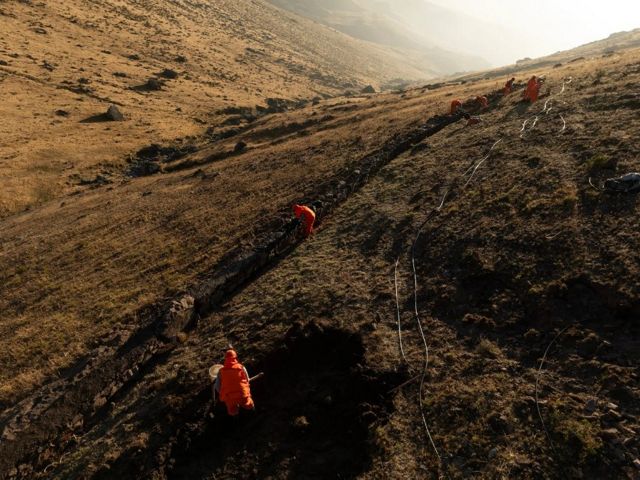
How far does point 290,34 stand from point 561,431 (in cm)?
17966

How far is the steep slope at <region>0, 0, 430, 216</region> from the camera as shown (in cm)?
4519

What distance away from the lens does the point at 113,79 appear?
236 feet

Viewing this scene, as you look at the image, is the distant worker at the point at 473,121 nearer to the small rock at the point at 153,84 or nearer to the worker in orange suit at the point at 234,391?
the worker in orange suit at the point at 234,391

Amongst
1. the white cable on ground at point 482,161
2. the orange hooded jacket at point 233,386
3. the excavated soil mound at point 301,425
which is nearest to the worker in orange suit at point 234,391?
the orange hooded jacket at point 233,386

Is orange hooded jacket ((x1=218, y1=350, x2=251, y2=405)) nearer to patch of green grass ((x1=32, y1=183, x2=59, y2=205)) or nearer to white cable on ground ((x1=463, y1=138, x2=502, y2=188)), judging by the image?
white cable on ground ((x1=463, y1=138, x2=502, y2=188))

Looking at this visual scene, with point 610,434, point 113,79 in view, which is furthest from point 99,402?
point 113,79

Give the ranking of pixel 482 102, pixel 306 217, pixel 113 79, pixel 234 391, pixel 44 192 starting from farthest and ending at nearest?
1. pixel 113 79
2. pixel 44 192
3. pixel 482 102
4. pixel 306 217
5. pixel 234 391

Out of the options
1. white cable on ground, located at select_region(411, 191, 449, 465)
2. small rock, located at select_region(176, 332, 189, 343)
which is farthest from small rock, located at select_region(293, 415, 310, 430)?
small rock, located at select_region(176, 332, 189, 343)

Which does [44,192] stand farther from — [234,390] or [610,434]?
[610,434]

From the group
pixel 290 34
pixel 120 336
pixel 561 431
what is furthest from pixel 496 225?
pixel 290 34

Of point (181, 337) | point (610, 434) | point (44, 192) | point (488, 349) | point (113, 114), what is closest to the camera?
point (610, 434)

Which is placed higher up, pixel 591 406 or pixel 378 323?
pixel 591 406

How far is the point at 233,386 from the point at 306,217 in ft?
32.8

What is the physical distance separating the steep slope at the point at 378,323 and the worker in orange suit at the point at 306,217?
0.89m
